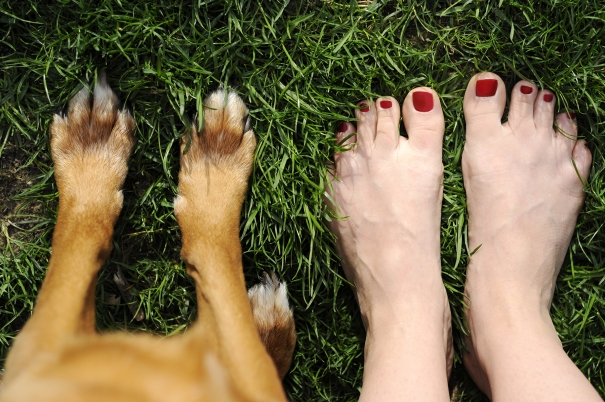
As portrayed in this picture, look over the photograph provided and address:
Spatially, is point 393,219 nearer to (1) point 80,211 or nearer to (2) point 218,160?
(2) point 218,160

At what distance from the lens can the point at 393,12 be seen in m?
2.28

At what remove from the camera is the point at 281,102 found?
7.36 ft

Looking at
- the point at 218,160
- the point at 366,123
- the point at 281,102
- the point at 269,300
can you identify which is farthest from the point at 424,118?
the point at 269,300

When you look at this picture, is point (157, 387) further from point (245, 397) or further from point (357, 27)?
point (357, 27)

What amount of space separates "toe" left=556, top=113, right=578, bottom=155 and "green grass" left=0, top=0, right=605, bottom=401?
0.15 ft

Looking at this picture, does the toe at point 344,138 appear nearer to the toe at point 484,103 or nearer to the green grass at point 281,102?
the green grass at point 281,102

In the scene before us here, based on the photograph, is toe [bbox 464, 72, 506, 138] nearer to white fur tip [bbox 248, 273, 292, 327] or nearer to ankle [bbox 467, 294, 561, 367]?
ankle [bbox 467, 294, 561, 367]

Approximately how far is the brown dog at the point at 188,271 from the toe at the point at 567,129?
1369 millimetres

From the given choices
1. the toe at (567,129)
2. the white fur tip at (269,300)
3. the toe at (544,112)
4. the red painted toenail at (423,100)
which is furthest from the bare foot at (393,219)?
the toe at (567,129)

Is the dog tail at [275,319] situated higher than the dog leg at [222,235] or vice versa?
the dog leg at [222,235]

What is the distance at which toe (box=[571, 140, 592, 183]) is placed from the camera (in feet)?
7.70

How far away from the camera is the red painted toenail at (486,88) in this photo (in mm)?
2260

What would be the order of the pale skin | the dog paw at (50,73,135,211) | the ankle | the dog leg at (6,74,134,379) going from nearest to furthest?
1. the dog leg at (6,74,134,379)
2. the dog paw at (50,73,135,211)
3. the ankle
4. the pale skin

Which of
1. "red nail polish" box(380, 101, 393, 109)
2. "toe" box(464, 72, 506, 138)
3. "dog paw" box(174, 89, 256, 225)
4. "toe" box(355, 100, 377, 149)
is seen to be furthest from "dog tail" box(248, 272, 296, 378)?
"toe" box(464, 72, 506, 138)
